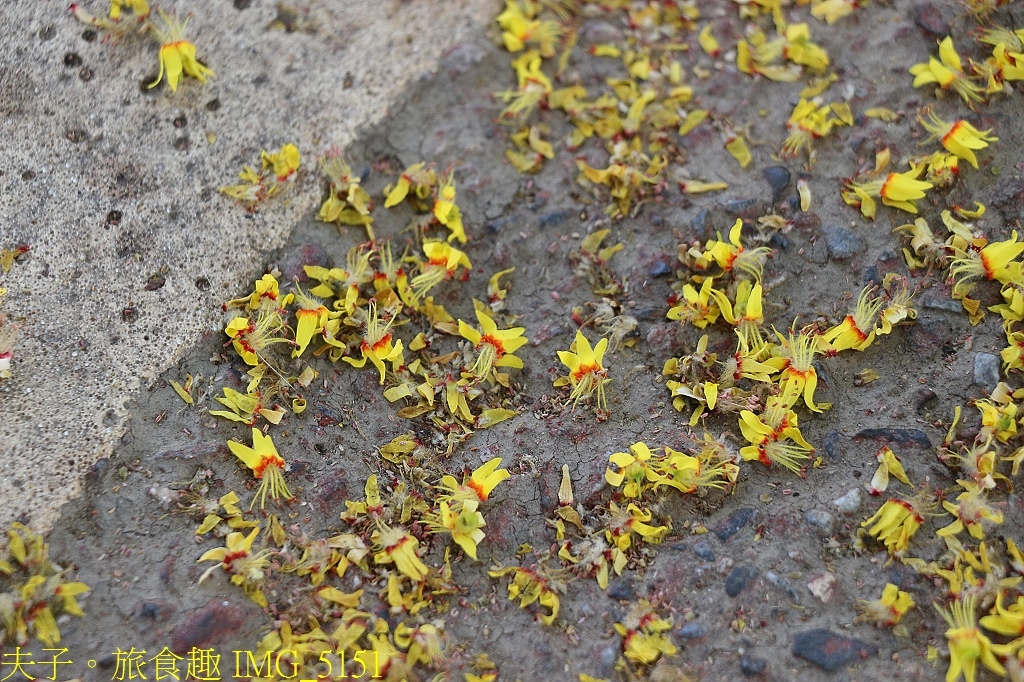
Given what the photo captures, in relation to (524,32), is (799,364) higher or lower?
lower

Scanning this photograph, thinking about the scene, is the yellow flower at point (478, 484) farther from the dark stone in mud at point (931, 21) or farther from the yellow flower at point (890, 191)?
the dark stone in mud at point (931, 21)

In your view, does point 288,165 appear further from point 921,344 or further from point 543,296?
point 921,344

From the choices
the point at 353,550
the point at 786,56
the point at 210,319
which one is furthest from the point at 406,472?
the point at 786,56

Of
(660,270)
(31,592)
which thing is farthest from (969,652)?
(31,592)

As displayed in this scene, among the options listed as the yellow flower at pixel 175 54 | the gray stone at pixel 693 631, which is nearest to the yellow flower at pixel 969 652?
the gray stone at pixel 693 631

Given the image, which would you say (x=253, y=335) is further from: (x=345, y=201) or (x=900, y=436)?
(x=900, y=436)

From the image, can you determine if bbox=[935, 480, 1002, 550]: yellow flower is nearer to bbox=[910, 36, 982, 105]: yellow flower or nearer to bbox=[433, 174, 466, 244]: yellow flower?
bbox=[910, 36, 982, 105]: yellow flower
